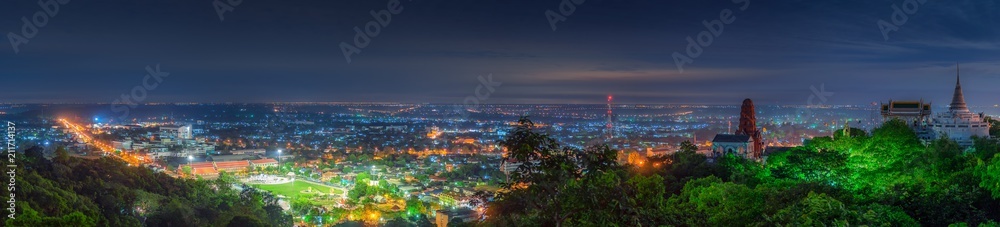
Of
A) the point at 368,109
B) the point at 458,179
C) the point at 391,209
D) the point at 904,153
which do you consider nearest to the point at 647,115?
the point at 368,109

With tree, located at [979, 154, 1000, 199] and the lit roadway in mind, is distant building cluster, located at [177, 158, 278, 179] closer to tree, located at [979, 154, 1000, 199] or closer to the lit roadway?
the lit roadway

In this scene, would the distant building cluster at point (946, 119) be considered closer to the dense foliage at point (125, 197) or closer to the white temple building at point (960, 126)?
the white temple building at point (960, 126)

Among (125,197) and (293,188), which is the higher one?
(125,197)

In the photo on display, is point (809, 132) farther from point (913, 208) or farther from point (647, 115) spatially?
point (913, 208)

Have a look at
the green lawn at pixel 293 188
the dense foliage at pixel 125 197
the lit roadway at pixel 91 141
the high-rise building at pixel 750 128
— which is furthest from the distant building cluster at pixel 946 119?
the lit roadway at pixel 91 141

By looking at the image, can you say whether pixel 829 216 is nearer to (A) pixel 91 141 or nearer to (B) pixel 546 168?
(B) pixel 546 168

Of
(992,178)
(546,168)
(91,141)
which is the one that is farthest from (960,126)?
(91,141)
